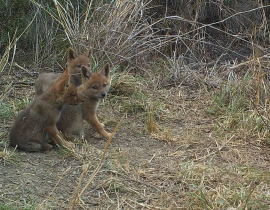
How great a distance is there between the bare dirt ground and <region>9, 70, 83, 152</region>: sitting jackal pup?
0.39ft

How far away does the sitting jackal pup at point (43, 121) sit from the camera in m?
6.25

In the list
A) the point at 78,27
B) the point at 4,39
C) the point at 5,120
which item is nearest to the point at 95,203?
the point at 5,120

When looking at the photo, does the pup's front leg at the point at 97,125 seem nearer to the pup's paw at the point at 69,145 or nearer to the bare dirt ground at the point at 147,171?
the bare dirt ground at the point at 147,171

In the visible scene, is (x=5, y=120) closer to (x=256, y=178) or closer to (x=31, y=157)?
(x=31, y=157)

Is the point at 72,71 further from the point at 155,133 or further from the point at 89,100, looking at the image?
the point at 155,133

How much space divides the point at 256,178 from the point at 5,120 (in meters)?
3.39

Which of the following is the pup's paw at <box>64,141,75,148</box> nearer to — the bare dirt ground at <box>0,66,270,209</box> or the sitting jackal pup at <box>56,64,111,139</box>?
the bare dirt ground at <box>0,66,270,209</box>

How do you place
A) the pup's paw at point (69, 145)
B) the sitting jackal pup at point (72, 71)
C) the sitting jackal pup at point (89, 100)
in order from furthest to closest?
the sitting jackal pup at point (72, 71)
the sitting jackal pup at point (89, 100)
the pup's paw at point (69, 145)

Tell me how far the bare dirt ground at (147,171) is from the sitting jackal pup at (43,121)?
4.6 inches

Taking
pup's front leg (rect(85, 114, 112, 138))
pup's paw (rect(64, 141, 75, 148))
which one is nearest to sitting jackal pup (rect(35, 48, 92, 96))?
pup's front leg (rect(85, 114, 112, 138))

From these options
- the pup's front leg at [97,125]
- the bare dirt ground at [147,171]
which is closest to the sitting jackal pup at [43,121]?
the bare dirt ground at [147,171]

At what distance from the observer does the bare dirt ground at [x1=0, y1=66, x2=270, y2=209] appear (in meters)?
5.23

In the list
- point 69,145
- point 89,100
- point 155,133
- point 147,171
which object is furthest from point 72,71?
point 147,171

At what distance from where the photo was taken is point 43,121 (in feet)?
20.7
